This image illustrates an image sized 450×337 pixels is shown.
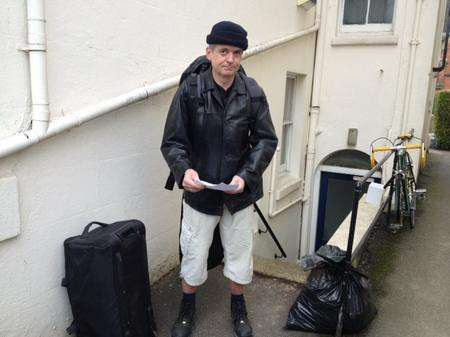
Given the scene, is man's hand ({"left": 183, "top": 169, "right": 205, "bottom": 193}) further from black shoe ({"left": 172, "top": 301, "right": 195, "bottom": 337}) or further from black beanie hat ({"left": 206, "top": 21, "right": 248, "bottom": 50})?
black shoe ({"left": 172, "top": 301, "right": 195, "bottom": 337})

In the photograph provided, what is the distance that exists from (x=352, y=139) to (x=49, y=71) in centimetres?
501

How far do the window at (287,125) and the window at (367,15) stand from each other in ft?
3.86

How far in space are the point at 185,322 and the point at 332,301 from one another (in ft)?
3.35

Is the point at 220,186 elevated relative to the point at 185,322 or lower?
elevated

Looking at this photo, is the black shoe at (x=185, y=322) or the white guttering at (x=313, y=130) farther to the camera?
the white guttering at (x=313, y=130)

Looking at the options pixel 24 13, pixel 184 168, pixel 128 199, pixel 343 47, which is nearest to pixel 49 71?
pixel 24 13

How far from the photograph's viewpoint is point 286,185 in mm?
6328

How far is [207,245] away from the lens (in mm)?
2832

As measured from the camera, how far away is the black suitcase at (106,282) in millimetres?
2521

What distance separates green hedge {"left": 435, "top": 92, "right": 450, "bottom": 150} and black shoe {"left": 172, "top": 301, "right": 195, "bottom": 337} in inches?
456

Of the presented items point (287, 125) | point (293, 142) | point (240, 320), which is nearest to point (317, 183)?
point (293, 142)

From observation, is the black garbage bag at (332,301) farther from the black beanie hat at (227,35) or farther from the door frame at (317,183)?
the door frame at (317,183)

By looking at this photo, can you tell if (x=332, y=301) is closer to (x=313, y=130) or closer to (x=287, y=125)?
(x=287, y=125)

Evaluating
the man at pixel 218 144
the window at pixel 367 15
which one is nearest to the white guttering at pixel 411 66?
the window at pixel 367 15
